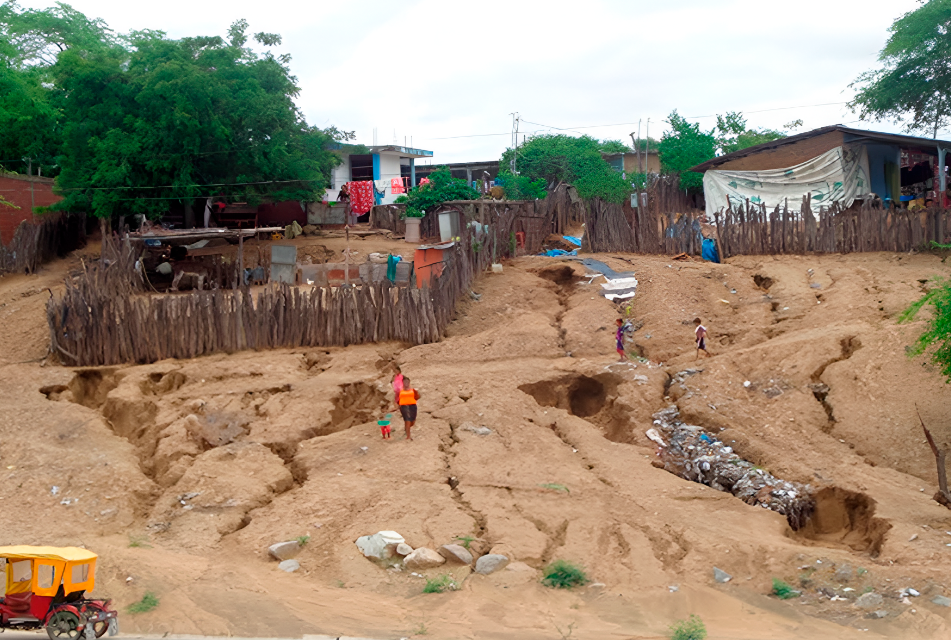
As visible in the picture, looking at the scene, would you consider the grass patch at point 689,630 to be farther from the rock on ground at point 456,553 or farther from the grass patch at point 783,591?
the rock on ground at point 456,553

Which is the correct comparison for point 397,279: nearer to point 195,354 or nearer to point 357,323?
point 357,323

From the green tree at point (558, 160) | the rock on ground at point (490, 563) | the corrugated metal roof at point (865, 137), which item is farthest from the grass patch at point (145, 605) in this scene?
the green tree at point (558, 160)

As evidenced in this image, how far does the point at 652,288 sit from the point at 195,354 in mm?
8136

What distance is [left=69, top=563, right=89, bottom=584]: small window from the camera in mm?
6086

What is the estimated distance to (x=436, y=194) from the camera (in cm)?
2527

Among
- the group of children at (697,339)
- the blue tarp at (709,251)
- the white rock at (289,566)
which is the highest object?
the blue tarp at (709,251)

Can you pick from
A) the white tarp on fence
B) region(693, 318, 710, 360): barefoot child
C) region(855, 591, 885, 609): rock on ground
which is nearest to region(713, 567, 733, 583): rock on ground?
region(855, 591, 885, 609): rock on ground

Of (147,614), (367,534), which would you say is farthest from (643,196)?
(147,614)

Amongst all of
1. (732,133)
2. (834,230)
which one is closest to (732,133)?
(732,133)

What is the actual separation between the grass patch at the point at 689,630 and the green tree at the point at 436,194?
19.6 m

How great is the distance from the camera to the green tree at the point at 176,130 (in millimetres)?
19453

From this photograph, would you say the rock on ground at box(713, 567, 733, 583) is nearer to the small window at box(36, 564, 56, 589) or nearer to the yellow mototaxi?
the yellow mototaxi

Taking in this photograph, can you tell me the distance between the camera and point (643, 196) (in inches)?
893

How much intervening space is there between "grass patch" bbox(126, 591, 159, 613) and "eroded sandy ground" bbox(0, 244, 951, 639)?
0.09 m
